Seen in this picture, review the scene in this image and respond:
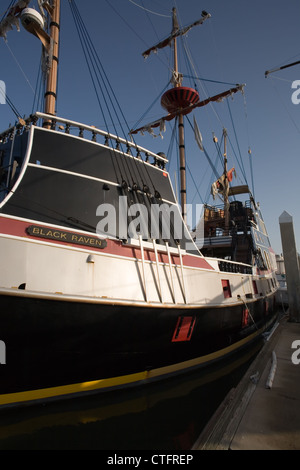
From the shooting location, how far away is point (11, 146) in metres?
6.96

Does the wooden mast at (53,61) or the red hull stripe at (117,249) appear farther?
the wooden mast at (53,61)

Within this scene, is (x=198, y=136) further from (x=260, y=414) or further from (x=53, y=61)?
(x=260, y=414)

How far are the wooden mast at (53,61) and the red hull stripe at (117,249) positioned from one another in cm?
498

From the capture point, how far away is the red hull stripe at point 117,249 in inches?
206

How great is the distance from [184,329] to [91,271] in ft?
9.87

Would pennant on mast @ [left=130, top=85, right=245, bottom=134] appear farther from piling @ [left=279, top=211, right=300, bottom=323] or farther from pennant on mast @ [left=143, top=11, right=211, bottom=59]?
piling @ [left=279, top=211, right=300, bottom=323]

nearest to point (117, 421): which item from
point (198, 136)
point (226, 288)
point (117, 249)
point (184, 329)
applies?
point (184, 329)

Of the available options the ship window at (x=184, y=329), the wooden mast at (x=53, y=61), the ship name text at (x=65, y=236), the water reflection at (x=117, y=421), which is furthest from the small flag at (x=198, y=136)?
the water reflection at (x=117, y=421)

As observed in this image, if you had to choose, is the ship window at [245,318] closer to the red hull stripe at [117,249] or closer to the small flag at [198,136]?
the red hull stripe at [117,249]

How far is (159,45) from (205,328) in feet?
64.5

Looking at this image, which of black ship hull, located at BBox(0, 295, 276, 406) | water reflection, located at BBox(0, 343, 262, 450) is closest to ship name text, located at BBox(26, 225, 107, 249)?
black ship hull, located at BBox(0, 295, 276, 406)

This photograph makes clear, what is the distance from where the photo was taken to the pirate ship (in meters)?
5.04

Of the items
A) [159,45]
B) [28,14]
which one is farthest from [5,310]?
[159,45]
